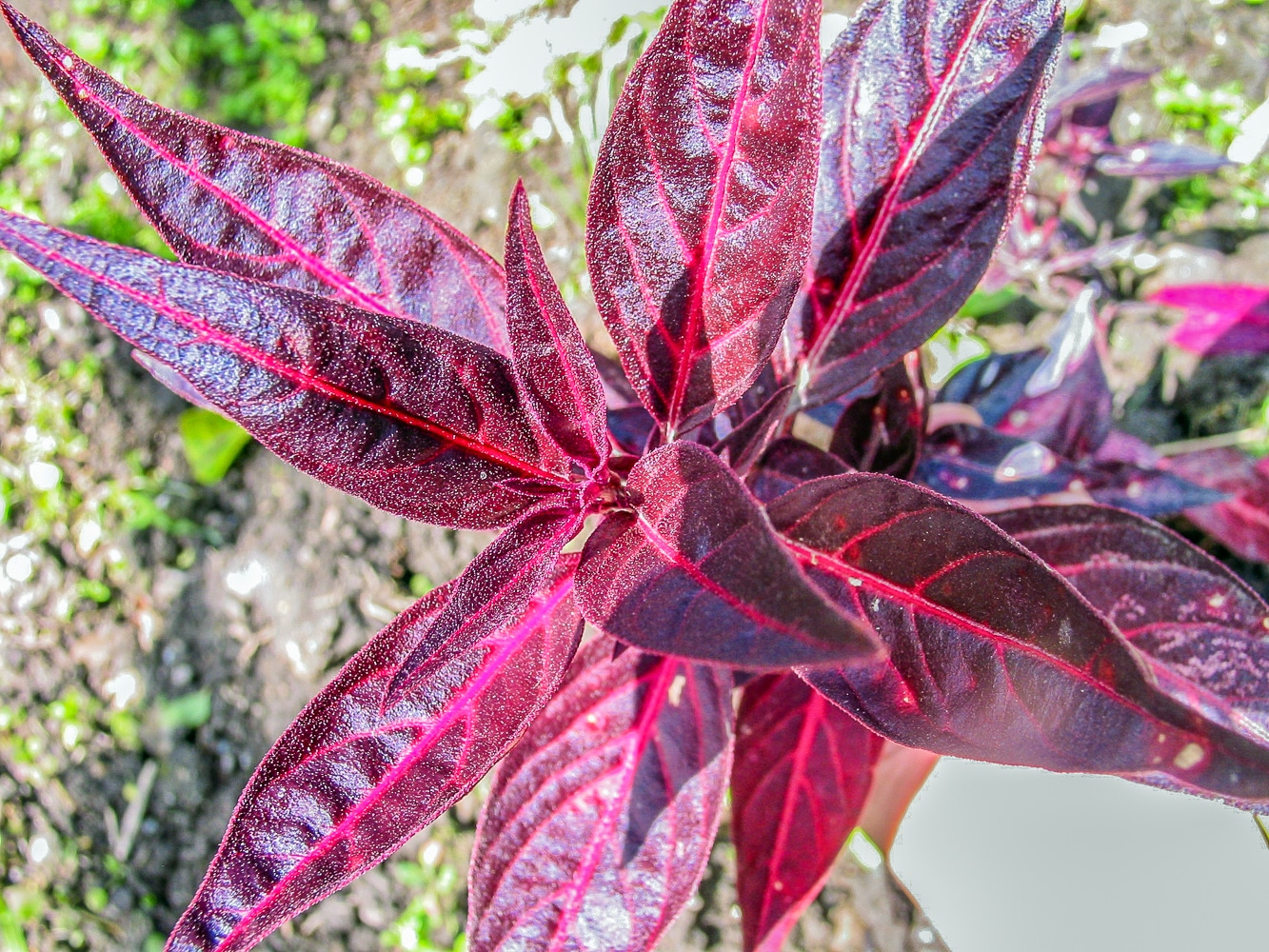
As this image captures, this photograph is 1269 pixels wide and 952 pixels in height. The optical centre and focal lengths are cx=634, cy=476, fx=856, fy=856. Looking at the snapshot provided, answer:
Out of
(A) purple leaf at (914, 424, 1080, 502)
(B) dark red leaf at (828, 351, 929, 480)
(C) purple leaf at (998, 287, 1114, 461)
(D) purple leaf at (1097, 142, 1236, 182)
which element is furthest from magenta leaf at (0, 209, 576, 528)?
(D) purple leaf at (1097, 142, 1236, 182)

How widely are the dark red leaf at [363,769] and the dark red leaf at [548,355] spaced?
0.42ft

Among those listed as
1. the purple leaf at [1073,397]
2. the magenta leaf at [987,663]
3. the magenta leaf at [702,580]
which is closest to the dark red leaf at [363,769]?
the magenta leaf at [702,580]

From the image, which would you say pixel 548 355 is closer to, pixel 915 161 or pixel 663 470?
pixel 663 470

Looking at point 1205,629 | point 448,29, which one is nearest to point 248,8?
point 448,29

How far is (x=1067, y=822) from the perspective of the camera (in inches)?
38.2

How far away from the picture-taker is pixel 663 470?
0.57 metres

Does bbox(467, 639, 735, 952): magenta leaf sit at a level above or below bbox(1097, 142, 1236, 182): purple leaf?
below

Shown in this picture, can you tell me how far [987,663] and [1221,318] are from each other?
134 centimetres

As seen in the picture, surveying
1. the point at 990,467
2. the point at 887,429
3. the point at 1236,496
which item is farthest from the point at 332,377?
the point at 1236,496

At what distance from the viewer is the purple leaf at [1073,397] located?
1.18 m

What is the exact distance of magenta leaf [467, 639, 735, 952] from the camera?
0.76 meters

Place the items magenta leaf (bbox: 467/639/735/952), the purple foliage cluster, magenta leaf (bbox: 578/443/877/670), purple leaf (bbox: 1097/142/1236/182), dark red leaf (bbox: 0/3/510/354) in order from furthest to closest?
purple leaf (bbox: 1097/142/1236/182)
magenta leaf (bbox: 467/639/735/952)
dark red leaf (bbox: 0/3/510/354)
the purple foliage cluster
magenta leaf (bbox: 578/443/877/670)

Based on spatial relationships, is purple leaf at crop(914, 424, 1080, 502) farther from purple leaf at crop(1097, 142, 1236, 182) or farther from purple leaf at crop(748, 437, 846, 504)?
purple leaf at crop(1097, 142, 1236, 182)

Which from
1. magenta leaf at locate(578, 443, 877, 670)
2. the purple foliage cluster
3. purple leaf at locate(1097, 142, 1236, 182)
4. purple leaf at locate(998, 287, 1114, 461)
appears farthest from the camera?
purple leaf at locate(1097, 142, 1236, 182)
